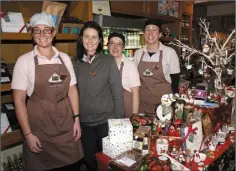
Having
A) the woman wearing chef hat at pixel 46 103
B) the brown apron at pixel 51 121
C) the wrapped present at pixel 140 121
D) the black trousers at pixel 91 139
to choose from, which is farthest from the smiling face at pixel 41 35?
the wrapped present at pixel 140 121

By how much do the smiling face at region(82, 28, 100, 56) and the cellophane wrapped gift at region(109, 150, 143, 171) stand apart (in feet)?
2.91

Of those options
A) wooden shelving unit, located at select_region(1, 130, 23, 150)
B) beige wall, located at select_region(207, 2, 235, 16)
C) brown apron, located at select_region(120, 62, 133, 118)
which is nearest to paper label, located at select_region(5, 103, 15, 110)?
wooden shelving unit, located at select_region(1, 130, 23, 150)

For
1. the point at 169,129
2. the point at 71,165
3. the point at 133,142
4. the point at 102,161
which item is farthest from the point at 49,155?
the point at 169,129

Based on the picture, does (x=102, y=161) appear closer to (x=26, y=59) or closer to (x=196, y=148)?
(x=196, y=148)

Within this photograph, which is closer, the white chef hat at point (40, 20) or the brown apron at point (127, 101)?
the white chef hat at point (40, 20)

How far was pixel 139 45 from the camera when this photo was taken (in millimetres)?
3922

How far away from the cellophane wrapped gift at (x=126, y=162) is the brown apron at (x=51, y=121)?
0.58 meters

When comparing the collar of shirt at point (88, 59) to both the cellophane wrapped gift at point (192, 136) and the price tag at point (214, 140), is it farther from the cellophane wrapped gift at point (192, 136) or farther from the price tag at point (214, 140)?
the price tag at point (214, 140)

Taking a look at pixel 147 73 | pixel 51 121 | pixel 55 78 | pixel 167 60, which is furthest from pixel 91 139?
pixel 167 60

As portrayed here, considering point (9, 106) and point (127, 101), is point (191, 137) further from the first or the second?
point (9, 106)

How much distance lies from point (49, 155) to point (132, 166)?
2.56ft

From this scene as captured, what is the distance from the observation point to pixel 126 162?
4.09 feet

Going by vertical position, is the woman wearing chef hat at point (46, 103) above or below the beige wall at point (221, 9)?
below

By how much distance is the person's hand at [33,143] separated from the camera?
5.20ft
